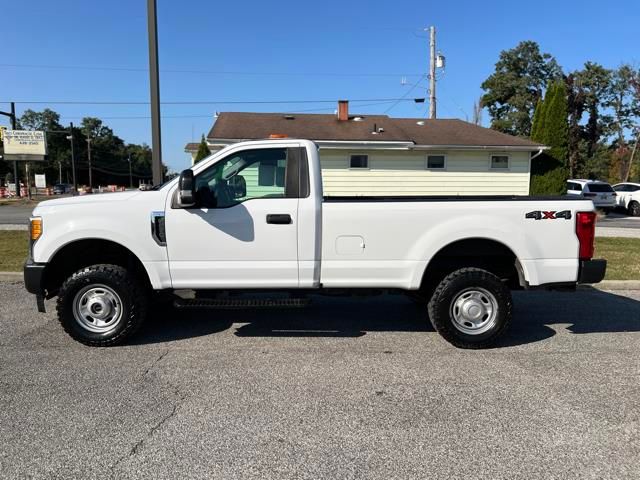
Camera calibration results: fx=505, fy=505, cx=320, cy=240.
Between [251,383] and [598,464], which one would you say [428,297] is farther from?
[598,464]

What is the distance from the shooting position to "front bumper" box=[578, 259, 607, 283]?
504cm

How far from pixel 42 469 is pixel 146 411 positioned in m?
0.83

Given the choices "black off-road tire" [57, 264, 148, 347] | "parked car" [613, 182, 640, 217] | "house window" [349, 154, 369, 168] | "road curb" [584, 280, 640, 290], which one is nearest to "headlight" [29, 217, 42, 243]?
"black off-road tire" [57, 264, 148, 347]

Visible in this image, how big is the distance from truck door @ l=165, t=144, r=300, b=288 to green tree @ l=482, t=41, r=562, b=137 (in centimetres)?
5296

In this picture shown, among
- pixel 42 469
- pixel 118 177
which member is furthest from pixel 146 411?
pixel 118 177

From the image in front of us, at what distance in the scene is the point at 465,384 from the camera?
167 inches

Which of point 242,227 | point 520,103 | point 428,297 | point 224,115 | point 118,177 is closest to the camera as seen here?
point 242,227

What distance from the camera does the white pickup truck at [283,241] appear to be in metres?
4.95

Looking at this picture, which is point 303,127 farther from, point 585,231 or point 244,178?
point 585,231

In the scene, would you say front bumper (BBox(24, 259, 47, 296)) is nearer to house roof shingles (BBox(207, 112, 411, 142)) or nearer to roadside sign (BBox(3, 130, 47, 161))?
house roof shingles (BBox(207, 112, 411, 142))

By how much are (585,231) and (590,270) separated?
398 millimetres

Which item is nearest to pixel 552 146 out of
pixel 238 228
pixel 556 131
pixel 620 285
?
pixel 556 131

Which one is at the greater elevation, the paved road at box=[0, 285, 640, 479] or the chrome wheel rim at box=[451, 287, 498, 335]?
the chrome wheel rim at box=[451, 287, 498, 335]

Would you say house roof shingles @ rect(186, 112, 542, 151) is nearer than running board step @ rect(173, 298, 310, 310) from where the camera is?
No
